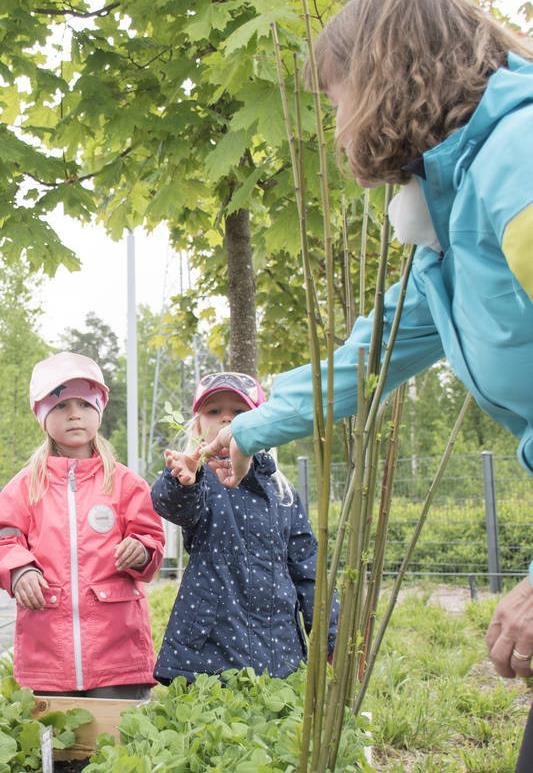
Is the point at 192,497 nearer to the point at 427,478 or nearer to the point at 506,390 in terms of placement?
the point at 506,390

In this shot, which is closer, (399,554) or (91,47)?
(91,47)

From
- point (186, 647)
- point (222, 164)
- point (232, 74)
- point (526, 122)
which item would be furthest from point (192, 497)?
point (526, 122)

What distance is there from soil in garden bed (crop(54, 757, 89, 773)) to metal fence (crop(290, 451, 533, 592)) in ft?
18.3

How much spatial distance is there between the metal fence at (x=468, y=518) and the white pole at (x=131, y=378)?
2.78m

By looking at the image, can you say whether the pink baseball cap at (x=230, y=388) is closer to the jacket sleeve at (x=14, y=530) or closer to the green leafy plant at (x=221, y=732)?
the jacket sleeve at (x=14, y=530)

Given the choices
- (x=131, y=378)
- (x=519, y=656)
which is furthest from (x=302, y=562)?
(x=131, y=378)

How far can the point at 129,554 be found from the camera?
234 cm

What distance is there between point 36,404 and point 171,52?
116 centimetres

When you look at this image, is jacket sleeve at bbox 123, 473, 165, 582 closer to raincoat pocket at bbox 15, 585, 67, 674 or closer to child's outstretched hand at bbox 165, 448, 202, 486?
raincoat pocket at bbox 15, 585, 67, 674

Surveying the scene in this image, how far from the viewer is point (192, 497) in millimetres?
2014

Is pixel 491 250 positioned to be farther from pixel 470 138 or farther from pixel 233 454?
pixel 233 454

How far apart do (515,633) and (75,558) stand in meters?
1.72

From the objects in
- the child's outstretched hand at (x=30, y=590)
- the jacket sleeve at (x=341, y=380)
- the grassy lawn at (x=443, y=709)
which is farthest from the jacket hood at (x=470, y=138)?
the grassy lawn at (x=443, y=709)

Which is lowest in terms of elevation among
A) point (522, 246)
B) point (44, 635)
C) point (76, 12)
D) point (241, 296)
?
point (44, 635)
